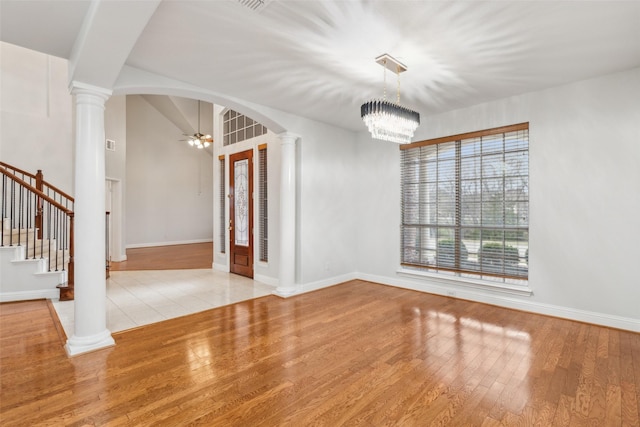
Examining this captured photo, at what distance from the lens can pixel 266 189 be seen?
5801 millimetres

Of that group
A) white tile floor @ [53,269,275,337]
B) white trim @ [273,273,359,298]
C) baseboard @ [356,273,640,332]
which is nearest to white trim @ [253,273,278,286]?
white tile floor @ [53,269,275,337]

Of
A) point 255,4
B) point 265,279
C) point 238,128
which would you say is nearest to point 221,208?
point 238,128

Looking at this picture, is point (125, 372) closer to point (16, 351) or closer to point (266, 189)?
point (16, 351)

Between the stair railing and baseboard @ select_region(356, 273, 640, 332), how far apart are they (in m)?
5.16

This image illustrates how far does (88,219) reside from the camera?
2.95 m

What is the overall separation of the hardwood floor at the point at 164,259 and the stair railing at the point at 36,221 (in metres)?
1.67

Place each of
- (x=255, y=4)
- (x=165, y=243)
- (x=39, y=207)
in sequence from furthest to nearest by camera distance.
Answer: (x=165, y=243) < (x=39, y=207) < (x=255, y=4)

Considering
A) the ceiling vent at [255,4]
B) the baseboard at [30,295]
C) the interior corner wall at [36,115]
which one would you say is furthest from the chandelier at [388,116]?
the interior corner wall at [36,115]

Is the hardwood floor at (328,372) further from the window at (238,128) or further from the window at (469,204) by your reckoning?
the window at (238,128)

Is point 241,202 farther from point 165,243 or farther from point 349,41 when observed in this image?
point 165,243

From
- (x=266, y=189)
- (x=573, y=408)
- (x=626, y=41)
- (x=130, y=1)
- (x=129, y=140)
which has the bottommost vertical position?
(x=573, y=408)

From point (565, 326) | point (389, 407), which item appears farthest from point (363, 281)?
point (389, 407)

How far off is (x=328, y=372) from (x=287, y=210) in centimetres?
279

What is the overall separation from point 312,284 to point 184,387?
3.05m
